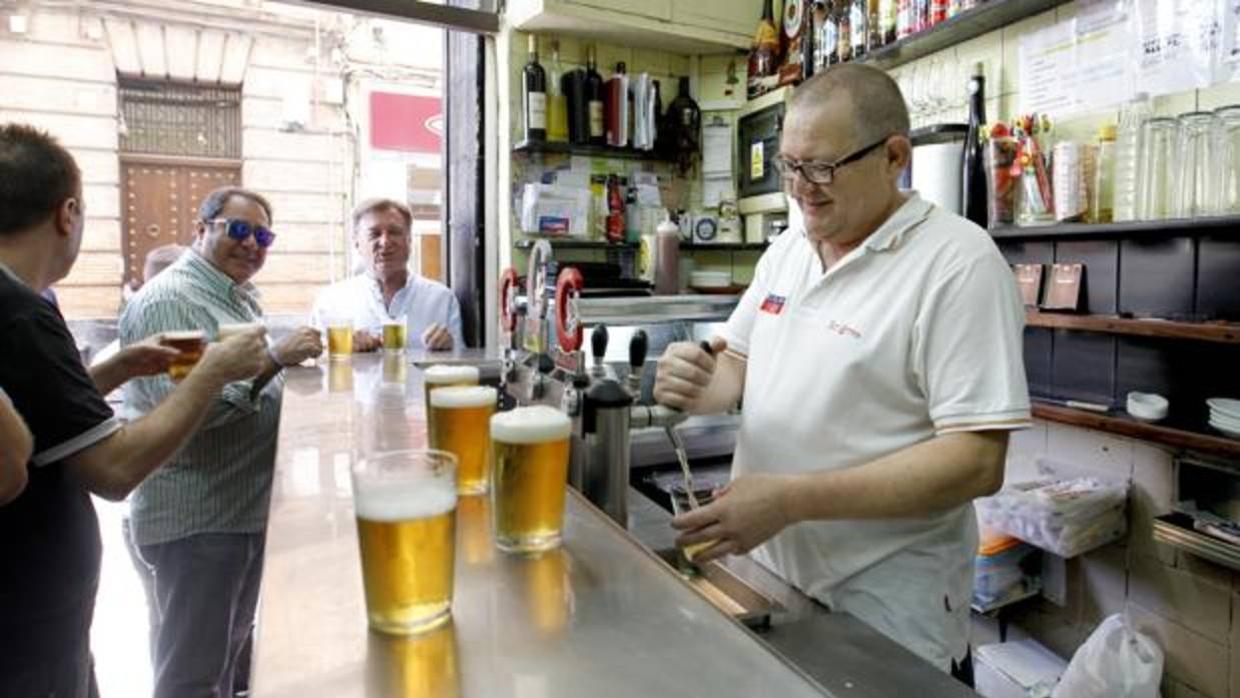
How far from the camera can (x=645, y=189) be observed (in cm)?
411

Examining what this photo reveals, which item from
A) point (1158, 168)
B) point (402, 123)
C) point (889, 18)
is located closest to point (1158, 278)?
point (1158, 168)

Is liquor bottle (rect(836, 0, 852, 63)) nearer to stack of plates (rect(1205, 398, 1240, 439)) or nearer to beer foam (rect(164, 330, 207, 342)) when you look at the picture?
stack of plates (rect(1205, 398, 1240, 439))

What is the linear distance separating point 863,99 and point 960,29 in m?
1.75

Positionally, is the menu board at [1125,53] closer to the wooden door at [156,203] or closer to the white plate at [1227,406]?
the white plate at [1227,406]

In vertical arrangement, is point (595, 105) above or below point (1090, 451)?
above

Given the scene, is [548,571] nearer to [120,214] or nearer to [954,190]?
[954,190]

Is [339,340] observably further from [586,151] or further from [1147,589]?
[1147,589]

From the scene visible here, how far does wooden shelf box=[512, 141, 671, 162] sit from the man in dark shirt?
2.30 metres

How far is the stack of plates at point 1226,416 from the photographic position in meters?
1.84

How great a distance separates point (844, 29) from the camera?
320cm

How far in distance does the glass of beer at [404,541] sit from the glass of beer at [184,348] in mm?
1575

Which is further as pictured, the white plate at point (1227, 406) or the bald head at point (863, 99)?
the white plate at point (1227, 406)

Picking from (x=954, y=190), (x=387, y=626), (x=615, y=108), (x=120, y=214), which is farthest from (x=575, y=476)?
(x=120, y=214)

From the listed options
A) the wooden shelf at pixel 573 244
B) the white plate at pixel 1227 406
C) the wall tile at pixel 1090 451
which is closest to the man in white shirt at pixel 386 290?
the wooden shelf at pixel 573 244
